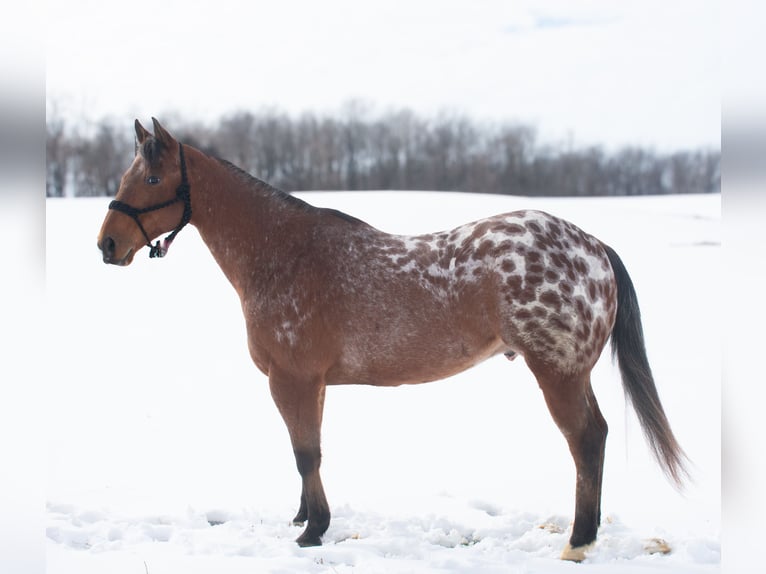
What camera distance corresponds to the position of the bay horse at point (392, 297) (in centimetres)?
357

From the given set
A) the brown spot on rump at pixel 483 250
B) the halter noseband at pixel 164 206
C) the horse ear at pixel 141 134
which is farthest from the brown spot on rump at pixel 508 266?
the horse ear at pixel 141 134

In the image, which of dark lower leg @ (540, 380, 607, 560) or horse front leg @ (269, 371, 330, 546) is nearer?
dark lower leg @ (540, 380, 607, 560)

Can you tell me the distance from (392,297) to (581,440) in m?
1.23

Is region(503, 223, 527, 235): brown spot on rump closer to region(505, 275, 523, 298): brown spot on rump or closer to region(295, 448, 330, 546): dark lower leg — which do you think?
region(505, 275, 523, 298): brown spot on rump

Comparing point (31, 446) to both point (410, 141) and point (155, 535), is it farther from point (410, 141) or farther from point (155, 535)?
point (410, 141)

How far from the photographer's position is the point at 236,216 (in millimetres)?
4062

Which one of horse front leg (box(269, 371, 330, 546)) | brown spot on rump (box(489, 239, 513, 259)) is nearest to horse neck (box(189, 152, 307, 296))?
horse front leg (box(269, 371, 330, 546))

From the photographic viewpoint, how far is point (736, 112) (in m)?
2.01

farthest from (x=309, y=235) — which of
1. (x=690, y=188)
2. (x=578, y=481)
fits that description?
(x=690, y=188)

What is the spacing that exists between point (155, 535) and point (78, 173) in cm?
304

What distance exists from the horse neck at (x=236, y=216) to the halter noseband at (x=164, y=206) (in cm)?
4

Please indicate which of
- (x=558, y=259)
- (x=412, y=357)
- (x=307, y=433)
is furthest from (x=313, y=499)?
(x=558, y=259)

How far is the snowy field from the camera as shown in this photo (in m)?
3.87

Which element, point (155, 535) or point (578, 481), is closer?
point (578, 481)
